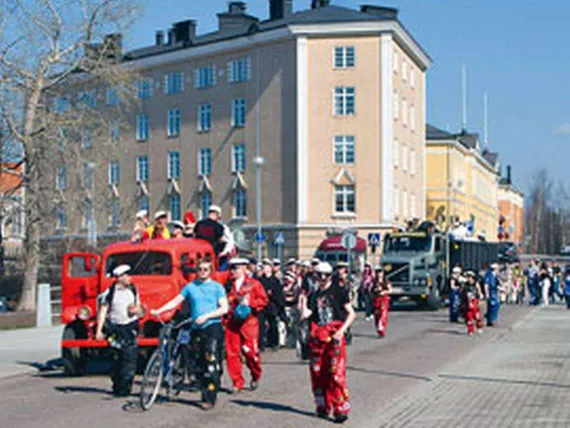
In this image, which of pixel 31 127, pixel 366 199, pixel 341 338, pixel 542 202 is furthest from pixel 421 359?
pixel 542 202

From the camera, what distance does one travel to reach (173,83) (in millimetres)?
72625

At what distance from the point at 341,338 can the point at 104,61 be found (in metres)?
27.4

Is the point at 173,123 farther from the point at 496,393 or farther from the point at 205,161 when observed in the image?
the point at 496,393

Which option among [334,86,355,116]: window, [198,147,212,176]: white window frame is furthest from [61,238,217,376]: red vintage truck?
[198,147,212,176]: white window frame

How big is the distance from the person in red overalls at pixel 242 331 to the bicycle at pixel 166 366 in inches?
47.5

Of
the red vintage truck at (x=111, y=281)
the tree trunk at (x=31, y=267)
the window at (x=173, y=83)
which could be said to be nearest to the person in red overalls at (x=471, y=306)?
the red vintage truck at (x=111, y=281)

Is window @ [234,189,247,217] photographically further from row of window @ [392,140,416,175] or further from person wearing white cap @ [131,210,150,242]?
person wearing white cap @ [131,210,150,242]

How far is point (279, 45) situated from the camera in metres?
65.9

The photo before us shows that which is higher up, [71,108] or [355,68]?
[355,68]

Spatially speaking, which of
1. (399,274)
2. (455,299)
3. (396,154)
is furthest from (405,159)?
(455,299)

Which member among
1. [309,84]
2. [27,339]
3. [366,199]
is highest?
[309,84]

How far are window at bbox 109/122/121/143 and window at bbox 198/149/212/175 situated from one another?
31.4 metres

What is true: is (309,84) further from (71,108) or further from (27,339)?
(27,339)

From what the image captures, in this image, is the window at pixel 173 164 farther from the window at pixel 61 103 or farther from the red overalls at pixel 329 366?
the red overalls at pixel 329 366
